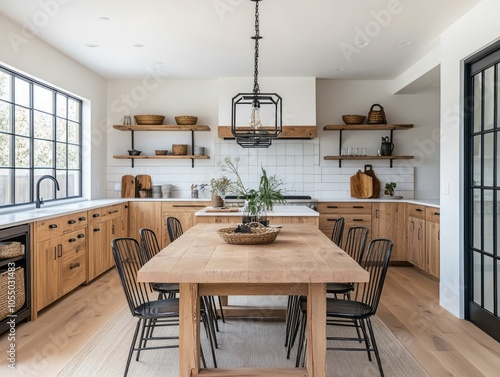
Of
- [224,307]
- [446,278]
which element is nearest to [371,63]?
[446,278]

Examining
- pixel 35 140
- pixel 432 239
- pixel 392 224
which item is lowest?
pixel 432 239

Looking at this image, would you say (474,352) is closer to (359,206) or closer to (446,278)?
(446,278)

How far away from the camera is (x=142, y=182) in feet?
23.3

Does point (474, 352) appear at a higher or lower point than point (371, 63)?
lower

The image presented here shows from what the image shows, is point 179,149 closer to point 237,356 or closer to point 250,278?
point 237,356

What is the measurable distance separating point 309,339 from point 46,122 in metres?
4.28

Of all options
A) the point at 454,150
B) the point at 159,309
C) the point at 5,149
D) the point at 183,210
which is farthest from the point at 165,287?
the point at 183,210

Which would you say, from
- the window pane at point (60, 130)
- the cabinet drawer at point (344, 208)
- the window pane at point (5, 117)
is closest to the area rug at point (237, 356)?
the window pane at point (5, 117)

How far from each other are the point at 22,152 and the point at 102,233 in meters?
1.39

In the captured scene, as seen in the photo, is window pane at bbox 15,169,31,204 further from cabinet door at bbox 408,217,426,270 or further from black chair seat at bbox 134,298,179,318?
cabinet door at bbox 408,217,426,270

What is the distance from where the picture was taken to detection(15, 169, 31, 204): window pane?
464 cm

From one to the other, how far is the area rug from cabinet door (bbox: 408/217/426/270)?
226 cm

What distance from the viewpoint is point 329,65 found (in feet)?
19.7

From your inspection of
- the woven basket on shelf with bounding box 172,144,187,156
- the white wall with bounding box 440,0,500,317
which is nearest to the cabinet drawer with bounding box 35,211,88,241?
the woven basket on shelf with bounding box 172,144,187,156
